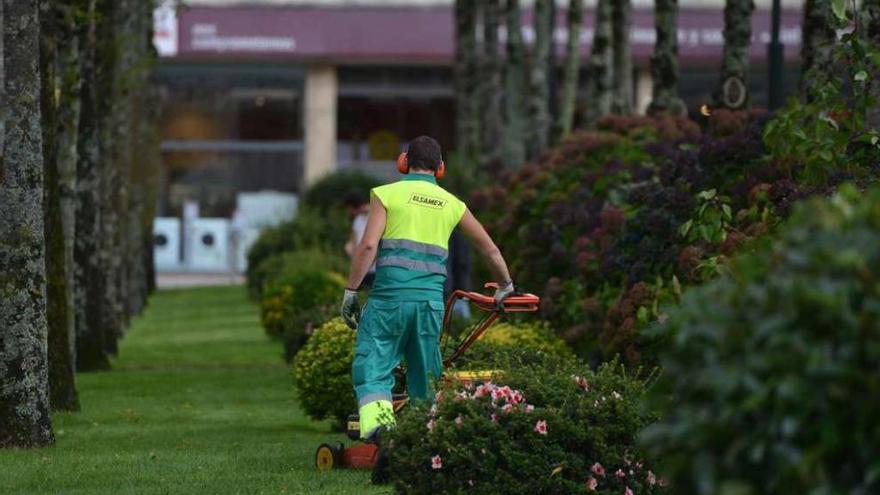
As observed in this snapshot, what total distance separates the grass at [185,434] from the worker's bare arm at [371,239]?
42.5 inches

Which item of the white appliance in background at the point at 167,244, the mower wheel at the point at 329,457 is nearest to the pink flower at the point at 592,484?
the mower wheel at the point at 329,457

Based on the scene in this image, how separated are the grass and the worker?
51 centimetres

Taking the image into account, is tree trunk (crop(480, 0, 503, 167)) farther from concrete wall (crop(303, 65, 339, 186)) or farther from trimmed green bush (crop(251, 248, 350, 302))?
concrete wall (crop(303, 65, 339, 186))

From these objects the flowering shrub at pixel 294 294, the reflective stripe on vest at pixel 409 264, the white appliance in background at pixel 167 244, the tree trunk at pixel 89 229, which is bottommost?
the white appliance in background at pixel 167 244

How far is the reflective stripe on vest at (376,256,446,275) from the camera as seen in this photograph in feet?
36.2

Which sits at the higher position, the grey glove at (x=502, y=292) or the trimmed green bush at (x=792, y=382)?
the trimmed green bush at (x=792, y=382)

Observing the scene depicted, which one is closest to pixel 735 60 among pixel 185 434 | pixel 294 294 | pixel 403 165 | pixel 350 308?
pixel 185 434

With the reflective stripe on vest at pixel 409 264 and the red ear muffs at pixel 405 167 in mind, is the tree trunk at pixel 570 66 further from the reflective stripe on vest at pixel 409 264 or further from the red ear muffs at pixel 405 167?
the reflective stripe on vest at pixel 409 264

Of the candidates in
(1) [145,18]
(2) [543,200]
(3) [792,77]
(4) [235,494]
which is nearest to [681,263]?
(4) [235,494]

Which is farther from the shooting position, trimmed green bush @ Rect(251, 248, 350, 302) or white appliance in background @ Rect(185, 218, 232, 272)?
white appliance in background @ Rect(185, 218, 232, 272)

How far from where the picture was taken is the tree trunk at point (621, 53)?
105 ft

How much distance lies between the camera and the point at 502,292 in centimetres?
1114

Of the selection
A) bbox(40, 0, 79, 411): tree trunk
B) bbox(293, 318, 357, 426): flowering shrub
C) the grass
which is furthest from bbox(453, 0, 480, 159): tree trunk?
bbox(293, 318, 357, 426): flowering shrub

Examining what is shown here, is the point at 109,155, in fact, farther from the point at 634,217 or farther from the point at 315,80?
the point at 315,80
